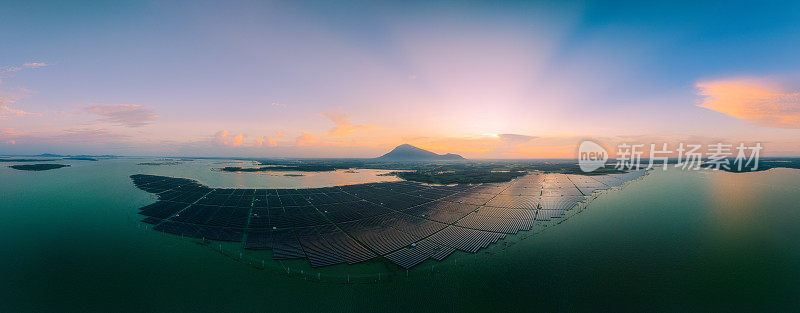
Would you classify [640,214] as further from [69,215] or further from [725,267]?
[69,215]

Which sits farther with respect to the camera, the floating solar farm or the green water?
the floating solar farm

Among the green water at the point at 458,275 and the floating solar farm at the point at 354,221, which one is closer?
the green water at the point at 458,275

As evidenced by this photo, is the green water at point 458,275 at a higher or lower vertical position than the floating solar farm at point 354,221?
lower

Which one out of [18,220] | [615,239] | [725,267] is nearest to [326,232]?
[615,239]

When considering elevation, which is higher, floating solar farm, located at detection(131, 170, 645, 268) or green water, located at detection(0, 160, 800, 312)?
floating solar farm, located at detection(131, 170, 645, 268)
